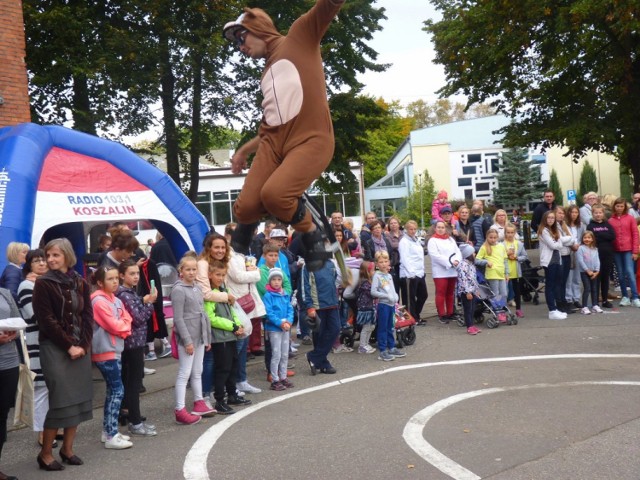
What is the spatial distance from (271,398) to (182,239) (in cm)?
377

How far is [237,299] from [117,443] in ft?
7.79

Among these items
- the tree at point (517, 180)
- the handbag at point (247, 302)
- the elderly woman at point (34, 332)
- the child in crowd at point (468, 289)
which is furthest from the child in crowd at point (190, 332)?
the tree at point (517, 180)

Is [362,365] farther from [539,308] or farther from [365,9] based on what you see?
[365,9]

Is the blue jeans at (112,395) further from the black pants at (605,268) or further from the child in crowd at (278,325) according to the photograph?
the black pants at (605,268)

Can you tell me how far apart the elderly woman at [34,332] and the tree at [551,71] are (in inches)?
566

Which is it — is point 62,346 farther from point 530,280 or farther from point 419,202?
point 419,202

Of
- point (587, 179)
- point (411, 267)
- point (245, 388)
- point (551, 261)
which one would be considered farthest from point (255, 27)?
point (587, 179)

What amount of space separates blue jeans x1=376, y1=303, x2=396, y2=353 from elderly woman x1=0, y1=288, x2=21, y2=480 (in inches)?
193

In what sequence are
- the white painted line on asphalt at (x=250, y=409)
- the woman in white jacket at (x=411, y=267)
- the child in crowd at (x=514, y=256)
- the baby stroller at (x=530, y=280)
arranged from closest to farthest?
the white painted line on asphalt at (x=250, y=409) < the woman in white jacket at (x=411, y=267) < the child in crowd at (x=514, y=256) < the baby stroller at (x=530, y=280)

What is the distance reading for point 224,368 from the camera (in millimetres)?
6969

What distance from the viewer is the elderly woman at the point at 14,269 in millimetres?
6750

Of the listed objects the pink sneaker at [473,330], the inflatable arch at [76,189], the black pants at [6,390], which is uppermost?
the inflatable arch at [76,189]

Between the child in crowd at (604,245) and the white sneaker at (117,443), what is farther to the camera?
the child in crowd at (604,245)

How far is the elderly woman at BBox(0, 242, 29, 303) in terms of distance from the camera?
6750mm
